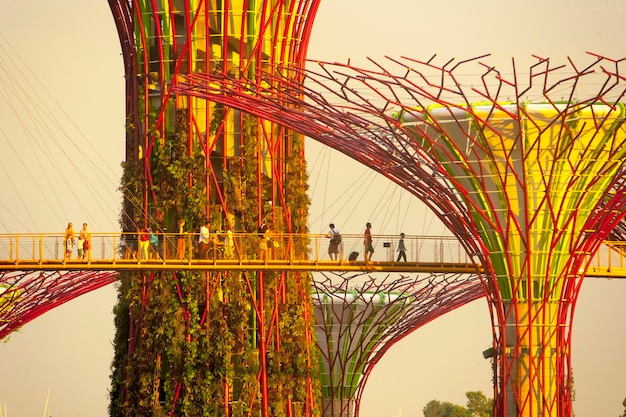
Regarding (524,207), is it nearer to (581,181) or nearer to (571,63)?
(581,181)

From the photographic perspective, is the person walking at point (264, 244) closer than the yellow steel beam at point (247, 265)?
No

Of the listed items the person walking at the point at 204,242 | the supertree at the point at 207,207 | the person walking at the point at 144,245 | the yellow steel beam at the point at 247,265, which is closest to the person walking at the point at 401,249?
the yellow steel beam at the point at 247,265

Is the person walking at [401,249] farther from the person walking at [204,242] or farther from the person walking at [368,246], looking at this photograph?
the person walking at [204,242]

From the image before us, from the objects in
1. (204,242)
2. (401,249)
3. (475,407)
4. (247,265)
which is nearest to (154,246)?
(204,242)

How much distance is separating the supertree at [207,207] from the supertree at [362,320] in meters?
14.6

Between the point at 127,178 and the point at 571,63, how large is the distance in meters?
20.1

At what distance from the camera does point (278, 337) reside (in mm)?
72125

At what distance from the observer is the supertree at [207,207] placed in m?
70.6

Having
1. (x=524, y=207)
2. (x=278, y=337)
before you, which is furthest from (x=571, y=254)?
(x=278, y=337)

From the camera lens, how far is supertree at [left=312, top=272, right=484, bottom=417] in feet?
288

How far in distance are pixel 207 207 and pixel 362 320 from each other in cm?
1986

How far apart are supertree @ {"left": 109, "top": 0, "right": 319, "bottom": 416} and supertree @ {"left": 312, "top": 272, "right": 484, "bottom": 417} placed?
14.6 m

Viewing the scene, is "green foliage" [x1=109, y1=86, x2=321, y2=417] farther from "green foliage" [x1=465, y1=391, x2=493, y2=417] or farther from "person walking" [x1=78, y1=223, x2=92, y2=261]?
"green foliage" [x1=465, y1=391, x2=493, y2=417]

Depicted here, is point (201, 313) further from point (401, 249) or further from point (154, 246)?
point (401, 249)
